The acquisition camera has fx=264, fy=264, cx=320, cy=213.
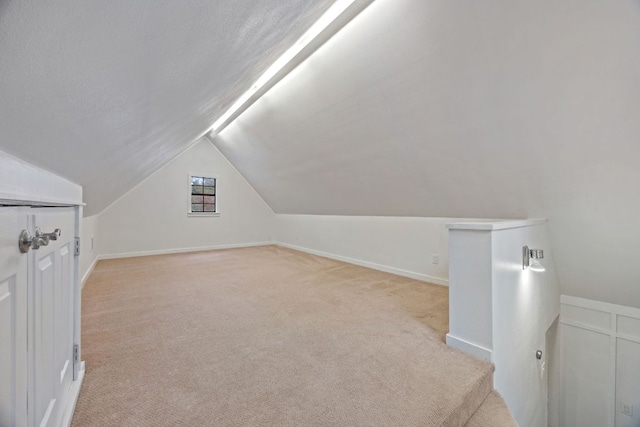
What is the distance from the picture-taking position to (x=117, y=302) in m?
2.62

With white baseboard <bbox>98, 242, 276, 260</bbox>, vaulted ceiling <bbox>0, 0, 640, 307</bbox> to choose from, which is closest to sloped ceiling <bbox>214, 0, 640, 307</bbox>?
vaulted ceiling <bbox>0, 0, 640, 307</bbox>

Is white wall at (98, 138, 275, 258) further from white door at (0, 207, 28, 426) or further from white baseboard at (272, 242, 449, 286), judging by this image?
white door at (0, 207, 28, 426)

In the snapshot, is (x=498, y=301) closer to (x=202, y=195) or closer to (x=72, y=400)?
(x=72, y=400)

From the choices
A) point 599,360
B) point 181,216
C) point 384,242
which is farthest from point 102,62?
point 181,216

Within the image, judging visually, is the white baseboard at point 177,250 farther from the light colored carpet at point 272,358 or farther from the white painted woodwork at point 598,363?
the white painted woodwork at point 598,363

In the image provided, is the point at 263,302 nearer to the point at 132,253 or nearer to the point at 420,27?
the point at 420,27

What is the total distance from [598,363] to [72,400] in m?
4.59

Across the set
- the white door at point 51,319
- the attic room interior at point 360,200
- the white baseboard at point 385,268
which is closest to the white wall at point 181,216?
the attic room interior at point 360,200

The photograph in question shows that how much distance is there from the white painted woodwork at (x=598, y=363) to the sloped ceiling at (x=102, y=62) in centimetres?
405

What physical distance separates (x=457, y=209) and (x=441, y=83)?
1581 mm

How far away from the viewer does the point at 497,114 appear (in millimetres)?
1913

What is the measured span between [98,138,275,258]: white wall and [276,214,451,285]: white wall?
1.43 metres

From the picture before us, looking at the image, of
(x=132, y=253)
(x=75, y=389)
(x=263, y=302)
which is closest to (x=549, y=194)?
(x=263, y=302)

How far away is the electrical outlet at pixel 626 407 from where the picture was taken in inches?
107
